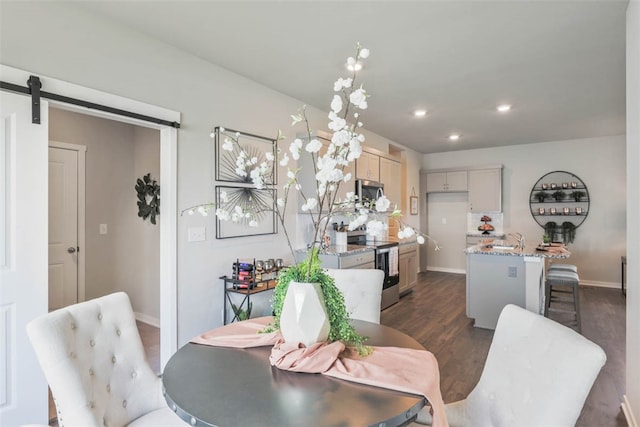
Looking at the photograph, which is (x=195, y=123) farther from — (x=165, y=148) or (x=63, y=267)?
(x=63, y=267)

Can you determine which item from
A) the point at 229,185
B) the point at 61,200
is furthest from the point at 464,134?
the point at 61,200

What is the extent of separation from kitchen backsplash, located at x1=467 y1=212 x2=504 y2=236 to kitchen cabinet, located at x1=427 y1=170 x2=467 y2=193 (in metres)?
0.65

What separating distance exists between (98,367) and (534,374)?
5.30 feet

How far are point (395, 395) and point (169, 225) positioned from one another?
2.28 meters

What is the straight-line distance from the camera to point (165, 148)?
282 centimetres

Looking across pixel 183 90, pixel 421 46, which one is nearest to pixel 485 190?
pixel 421 46

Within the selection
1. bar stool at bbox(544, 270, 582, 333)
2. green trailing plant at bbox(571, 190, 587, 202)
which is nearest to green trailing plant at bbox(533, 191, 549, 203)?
green trailing plant at bbox(571, 190, 587, 202)

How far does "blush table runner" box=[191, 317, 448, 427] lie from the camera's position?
3.68 ft

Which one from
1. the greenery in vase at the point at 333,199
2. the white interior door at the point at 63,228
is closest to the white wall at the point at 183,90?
the greenery in vase at the point at 333,199

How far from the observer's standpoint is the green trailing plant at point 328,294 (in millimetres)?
1346

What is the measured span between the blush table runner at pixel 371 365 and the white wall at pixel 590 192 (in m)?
5.42

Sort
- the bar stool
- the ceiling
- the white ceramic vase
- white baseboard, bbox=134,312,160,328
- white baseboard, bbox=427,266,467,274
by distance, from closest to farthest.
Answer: the white ceramic vase, the ceiling, the bar stool, white baseboard, bbox=134,312,160,328, white baseboard, bbox=427,266,467,274
